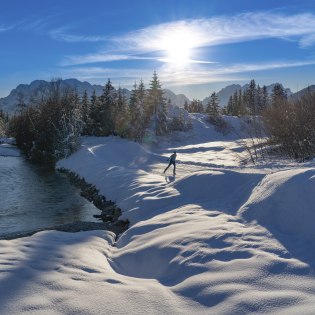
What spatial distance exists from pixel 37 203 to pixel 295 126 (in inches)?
763

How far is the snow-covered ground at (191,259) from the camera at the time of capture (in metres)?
6.83

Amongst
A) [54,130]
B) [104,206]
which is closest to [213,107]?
[54,130]

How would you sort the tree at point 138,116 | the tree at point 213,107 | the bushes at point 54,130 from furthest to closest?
the tree at point 213,107, the tree at point 138,116, the bushes at point 54,130

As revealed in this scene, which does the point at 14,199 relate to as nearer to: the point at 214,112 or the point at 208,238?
the point at 208,238

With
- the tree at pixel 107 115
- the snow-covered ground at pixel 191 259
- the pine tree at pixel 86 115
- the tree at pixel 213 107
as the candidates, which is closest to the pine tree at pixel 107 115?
the tree at pixel 107 115

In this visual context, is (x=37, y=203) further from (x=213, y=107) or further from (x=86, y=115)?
(x=213, y=107)

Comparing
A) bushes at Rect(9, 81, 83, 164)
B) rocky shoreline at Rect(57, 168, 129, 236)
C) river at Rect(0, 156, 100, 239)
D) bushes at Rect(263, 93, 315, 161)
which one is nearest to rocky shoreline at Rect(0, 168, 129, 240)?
rocky shoreline at Rect(57, 168, 129, 236)

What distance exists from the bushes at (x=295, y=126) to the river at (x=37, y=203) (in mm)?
16075

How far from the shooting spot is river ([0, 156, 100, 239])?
58.2 feet

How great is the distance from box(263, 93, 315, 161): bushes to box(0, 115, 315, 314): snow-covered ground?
12910 millimetres

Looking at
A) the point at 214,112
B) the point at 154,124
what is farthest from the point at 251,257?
the point at 214,112

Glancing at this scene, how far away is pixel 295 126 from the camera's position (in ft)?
92.6

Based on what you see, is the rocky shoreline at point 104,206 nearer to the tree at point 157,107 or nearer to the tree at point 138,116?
the tree at point 138,116

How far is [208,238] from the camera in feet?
33.1
